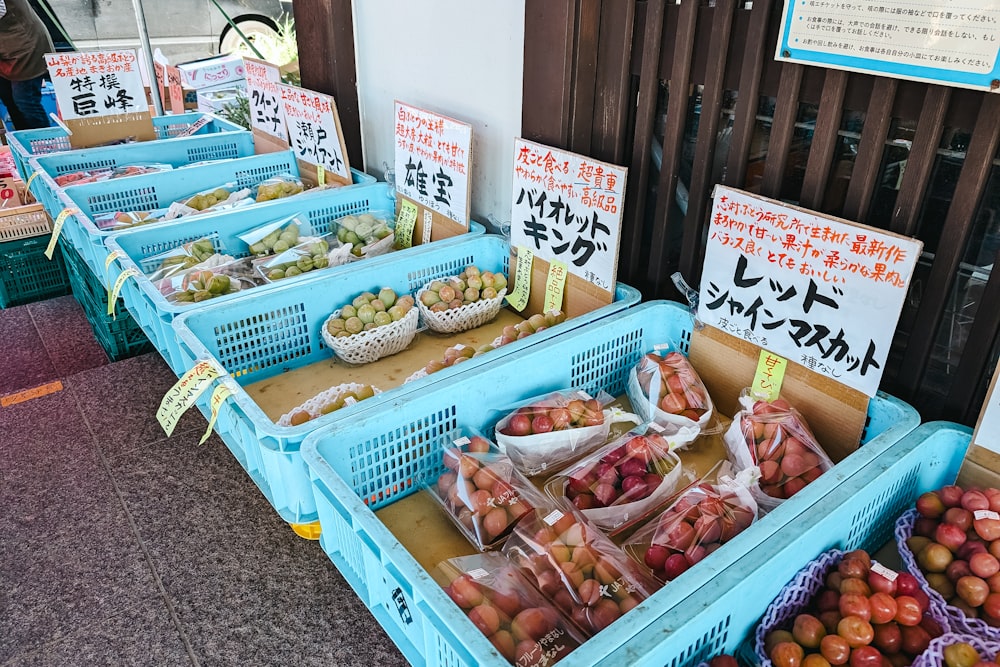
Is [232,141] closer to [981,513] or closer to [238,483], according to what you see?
[238,483]

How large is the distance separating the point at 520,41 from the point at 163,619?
93.1 inches

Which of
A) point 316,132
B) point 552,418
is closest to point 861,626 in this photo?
point 552,418

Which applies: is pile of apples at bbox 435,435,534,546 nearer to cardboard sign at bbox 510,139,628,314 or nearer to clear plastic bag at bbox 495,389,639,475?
clear plastic bag at bbox 495,389,639,475

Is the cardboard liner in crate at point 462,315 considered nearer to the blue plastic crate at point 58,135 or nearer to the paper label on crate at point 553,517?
the paper label on crate at point 553,517

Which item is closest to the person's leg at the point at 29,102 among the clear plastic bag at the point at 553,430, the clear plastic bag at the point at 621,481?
the clear plastic bag at the point at 553,430

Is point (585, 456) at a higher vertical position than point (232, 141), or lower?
lower

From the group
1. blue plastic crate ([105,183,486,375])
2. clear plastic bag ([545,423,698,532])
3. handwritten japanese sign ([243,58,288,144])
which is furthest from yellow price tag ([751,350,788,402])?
handwritten japanese sign ([243,58,288,144])

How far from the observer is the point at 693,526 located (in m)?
1.54

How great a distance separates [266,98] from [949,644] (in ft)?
12.6

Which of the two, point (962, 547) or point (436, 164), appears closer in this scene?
point (962, 547)

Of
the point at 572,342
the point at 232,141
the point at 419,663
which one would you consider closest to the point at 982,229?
the point at 572,342

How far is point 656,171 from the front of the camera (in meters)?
2.29

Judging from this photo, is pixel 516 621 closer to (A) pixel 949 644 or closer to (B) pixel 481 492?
(B) pixel 481 492

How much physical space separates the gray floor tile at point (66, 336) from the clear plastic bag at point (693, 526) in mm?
3446
